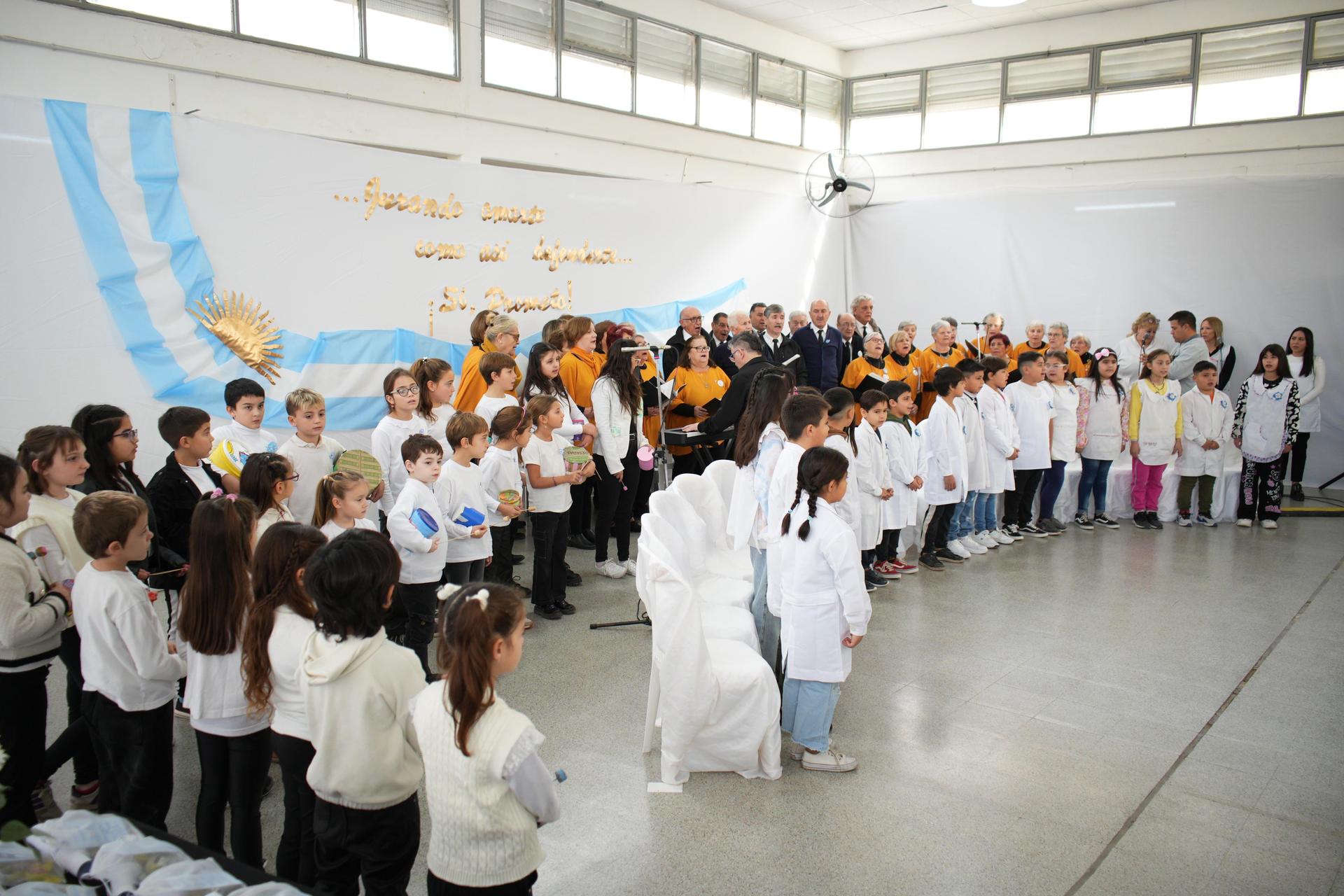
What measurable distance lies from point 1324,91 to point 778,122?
527cm

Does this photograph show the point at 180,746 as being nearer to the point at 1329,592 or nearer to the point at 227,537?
the point at 227,537

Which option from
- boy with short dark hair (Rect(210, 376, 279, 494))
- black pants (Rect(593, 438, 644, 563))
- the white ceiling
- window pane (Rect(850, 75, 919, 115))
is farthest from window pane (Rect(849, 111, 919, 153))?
boy with short dark hair (Rect(210, 376, 279, 494))

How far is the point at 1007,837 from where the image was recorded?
2812 millimetres

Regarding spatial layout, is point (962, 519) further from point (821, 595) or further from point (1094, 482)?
point (821, 595)

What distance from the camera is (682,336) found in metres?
7.62

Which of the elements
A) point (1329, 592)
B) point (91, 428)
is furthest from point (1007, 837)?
point (1329, 592)

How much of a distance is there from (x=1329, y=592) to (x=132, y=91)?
7.79m

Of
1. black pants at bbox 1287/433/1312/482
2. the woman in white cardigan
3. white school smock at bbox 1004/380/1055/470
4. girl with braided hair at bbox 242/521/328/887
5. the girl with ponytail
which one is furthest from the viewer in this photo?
black pants at bbox 1287/433/1312/482

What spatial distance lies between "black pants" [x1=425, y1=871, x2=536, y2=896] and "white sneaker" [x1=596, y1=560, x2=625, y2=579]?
3639mm

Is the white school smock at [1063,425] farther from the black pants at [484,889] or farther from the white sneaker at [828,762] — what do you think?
the black pants at [484,889]

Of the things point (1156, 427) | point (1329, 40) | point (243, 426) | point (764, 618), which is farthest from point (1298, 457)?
point (243, 426)

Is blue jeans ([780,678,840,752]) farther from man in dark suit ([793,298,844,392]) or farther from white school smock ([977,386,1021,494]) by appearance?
man in dark suit ([793,298,844,392])

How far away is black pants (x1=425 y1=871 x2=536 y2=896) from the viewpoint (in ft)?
6.27

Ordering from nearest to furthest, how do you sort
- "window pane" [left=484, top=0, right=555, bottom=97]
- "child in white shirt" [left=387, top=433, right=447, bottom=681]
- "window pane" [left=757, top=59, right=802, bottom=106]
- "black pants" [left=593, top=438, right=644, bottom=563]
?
"child in white shirt" [left=387, top=433, right=447, bottom=681] → "black pants" [left=593, top=438, right=644, bottom=563] → "window pane" [left=484, top=0, right=555, bottom=97] → "window pane" [left=757, top=59, right=802, bottom=106]
